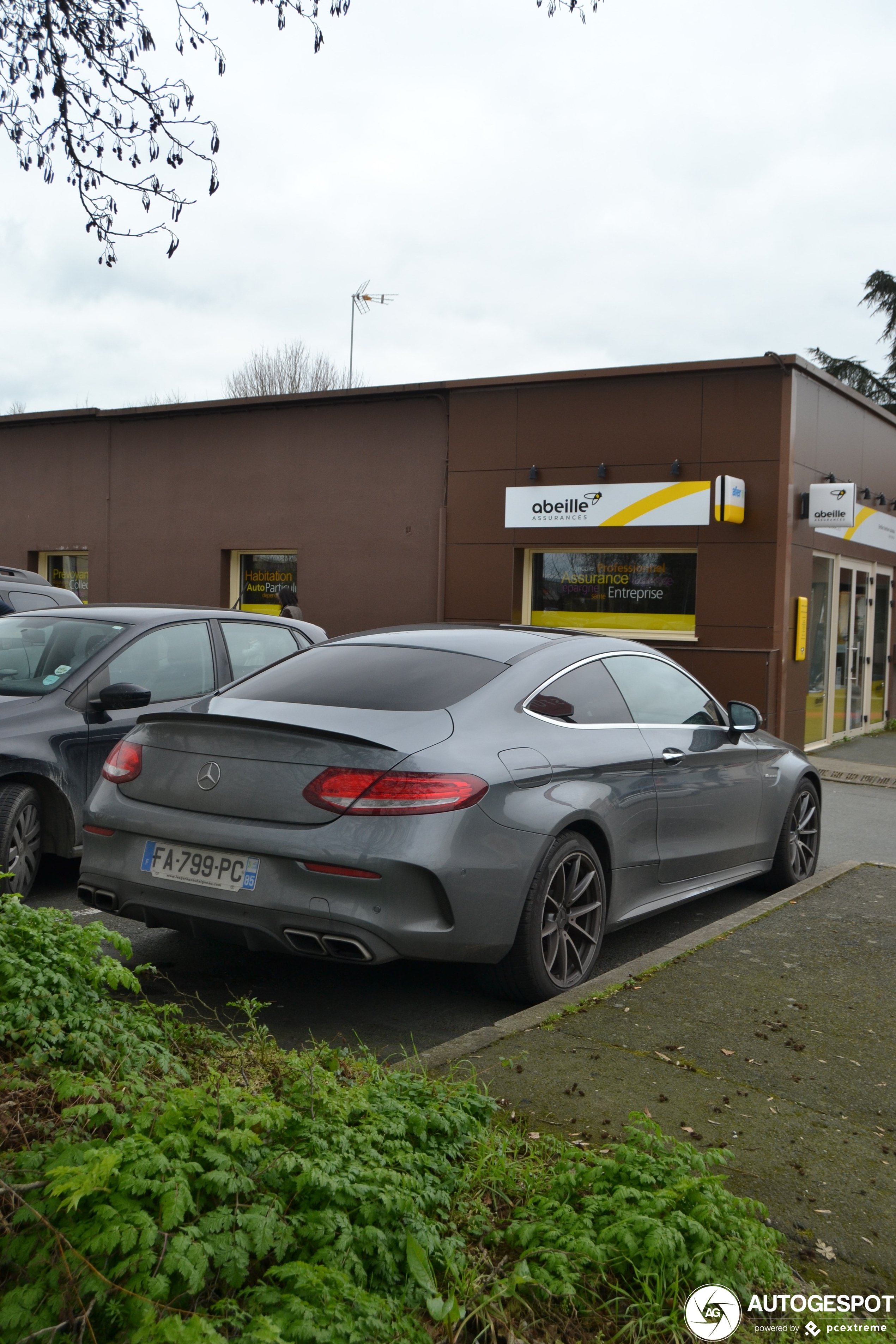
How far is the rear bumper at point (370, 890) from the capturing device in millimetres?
4121

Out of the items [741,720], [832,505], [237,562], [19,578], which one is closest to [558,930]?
[741,720]

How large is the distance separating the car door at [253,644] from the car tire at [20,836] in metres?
1.74

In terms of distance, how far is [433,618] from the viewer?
58.7 feet

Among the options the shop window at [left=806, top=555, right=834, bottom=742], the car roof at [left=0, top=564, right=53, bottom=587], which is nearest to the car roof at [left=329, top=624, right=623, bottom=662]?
the car roof at [left=0, top=564, right=53, bottom=587]

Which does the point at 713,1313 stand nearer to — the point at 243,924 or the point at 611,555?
the point at 243,924

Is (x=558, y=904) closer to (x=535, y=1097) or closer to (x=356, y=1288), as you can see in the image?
(x=535, y=1097)

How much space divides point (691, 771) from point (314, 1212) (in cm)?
382

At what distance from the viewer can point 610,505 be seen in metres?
16.3

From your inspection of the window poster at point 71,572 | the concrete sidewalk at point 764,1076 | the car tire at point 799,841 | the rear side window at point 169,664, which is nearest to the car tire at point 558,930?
the concrete sidewalk at point 764,1076

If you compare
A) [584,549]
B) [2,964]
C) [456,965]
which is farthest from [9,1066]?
[584,549]

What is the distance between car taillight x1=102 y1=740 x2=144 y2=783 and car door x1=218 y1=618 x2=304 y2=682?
256 centimetres

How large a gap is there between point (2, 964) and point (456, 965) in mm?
2159

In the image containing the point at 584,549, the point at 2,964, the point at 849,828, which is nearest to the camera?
the point at 2,964

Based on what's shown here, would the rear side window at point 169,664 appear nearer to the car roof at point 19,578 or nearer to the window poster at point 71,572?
the car roof at point 19,578
